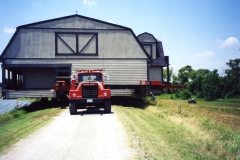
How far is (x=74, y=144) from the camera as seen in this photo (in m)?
8.35

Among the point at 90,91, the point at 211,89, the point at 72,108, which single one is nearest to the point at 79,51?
the point at 90,91

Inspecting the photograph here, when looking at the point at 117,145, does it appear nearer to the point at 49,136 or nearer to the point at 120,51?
the point at 49,136

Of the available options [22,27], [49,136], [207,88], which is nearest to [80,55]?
[22,27]

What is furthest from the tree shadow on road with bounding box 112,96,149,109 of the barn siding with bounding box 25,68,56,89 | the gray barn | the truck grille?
the barn siding with bounding box 25,68,56,89

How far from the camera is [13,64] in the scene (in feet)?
72.9

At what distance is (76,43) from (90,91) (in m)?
9.02

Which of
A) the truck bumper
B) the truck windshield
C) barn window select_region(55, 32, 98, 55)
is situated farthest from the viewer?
barn window select_region(55, 32, 98, 55)

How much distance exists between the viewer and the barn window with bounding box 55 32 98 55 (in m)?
22.8

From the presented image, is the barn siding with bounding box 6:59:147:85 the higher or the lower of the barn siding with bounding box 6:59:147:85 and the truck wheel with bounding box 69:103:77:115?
the higher

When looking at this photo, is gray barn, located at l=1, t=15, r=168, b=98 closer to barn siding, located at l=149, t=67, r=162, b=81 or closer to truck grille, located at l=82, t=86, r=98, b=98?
truck grille, located at l=82, t=86, r=98, b=98

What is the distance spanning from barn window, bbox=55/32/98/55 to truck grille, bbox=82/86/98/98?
327 inches

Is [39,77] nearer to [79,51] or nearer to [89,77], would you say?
[79,51]

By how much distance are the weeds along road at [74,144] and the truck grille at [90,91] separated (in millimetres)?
3712

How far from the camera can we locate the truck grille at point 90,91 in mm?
15172
